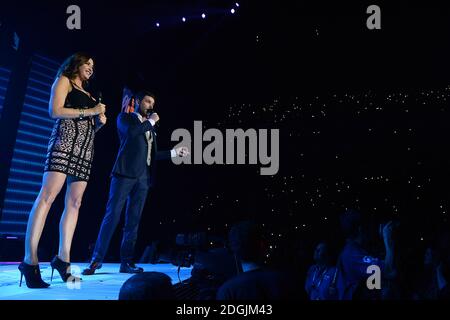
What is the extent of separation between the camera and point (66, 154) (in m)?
2.61

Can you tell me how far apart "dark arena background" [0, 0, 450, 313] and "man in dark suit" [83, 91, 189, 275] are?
1856 mm

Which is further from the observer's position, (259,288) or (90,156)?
(90,156)

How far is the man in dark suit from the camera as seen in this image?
11.7ft

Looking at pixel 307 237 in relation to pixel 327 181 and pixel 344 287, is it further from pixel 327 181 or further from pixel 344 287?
pixel 344 287

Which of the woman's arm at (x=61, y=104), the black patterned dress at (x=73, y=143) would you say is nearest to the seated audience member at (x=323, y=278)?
the black patterned dress at (x=73, y=143)

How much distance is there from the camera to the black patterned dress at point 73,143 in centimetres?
259

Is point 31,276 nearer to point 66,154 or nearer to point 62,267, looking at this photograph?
point 62,267

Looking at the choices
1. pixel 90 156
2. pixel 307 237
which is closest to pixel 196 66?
pixel 307 237

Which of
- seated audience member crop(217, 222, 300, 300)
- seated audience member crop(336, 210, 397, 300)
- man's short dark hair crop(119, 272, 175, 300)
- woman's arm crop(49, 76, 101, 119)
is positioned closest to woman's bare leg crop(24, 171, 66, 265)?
woman's arm crop(49, 76, 101, 119)

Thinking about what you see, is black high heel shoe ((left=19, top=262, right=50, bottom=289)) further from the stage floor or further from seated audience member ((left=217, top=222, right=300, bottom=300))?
seated audience member ((left=217, top=222, right=300, bottom=300))

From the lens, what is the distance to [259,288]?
1.66m

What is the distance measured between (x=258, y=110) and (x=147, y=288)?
237 inches

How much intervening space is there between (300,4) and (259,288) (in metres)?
5.97

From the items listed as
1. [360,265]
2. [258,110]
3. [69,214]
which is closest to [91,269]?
[69,214]
